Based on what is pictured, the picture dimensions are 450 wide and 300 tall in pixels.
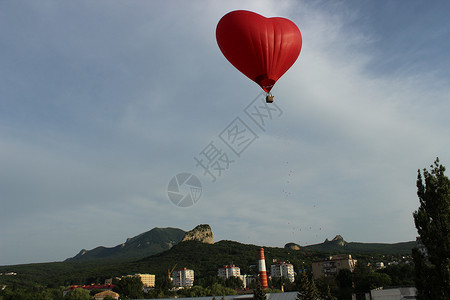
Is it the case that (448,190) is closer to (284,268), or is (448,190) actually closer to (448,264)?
(448,264)

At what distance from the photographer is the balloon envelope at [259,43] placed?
19781mm

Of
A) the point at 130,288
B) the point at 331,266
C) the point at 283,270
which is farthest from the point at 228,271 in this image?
the point at 331,266

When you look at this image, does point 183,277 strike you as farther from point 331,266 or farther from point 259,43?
point 259,43

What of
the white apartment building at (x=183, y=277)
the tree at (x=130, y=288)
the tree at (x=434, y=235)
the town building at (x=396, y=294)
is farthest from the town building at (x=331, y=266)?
the tree at (x=434, y=235)

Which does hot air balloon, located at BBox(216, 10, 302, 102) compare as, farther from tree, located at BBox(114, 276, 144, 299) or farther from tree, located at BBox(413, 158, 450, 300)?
tree, located at BBox(114, 276, 144, 299)

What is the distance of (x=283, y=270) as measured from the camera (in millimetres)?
179250

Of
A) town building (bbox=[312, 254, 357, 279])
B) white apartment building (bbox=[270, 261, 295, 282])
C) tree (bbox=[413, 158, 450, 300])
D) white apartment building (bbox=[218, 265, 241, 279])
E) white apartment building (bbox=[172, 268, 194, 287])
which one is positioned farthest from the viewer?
white apartment building (bbox=[218, 265, 241, 279])

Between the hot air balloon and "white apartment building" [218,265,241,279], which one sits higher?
the hot air balloon

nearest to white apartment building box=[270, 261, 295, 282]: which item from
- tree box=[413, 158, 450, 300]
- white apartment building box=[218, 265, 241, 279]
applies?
white apartment building box=[218, 265, 241, 279]

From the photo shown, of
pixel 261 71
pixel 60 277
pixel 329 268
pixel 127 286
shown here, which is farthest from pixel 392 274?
pixel 60 277

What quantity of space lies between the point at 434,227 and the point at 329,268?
346ft

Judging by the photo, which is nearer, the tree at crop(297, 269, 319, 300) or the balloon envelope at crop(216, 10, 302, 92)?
the balloon envelope at crop(216, 10, 302, 92)

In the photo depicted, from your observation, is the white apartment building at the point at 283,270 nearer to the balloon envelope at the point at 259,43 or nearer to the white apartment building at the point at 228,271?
the white apartment building at the point at 228,271

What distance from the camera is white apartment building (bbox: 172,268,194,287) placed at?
177 m
